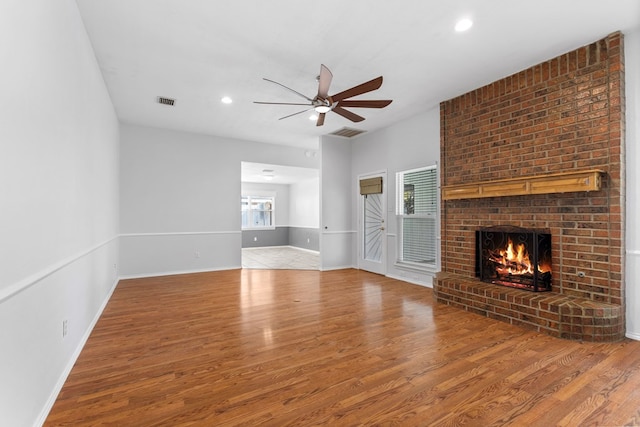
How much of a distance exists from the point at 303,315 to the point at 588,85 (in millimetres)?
3884

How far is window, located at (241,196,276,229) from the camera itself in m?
11.3

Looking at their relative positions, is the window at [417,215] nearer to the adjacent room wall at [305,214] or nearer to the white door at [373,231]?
the white door at [373,231]

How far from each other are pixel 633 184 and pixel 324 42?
3268 mm

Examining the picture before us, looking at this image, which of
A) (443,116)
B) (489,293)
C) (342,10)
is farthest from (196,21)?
(489,293)

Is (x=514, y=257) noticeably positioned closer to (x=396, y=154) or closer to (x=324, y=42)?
(x=396, y=154)

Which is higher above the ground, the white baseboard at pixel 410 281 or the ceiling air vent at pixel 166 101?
the ceiling air vent at pixel 166 101

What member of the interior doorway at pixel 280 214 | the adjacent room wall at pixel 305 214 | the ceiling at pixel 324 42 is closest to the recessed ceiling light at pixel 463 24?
the ceiling at pixel 324 42

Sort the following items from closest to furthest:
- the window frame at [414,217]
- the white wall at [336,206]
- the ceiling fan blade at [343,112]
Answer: the ceiling fan blade at [343,112], the window frame at [414,217], the white wall at [336,206]

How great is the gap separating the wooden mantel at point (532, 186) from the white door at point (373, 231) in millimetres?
1914

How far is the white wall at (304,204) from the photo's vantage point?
1045cm

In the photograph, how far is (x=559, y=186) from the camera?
3.13 meters

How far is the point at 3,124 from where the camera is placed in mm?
1357

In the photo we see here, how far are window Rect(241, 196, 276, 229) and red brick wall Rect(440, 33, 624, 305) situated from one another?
27.4 ft

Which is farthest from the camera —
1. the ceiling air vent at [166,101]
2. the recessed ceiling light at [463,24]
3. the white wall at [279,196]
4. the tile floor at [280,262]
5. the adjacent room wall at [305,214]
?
the white wall at [279,196]
